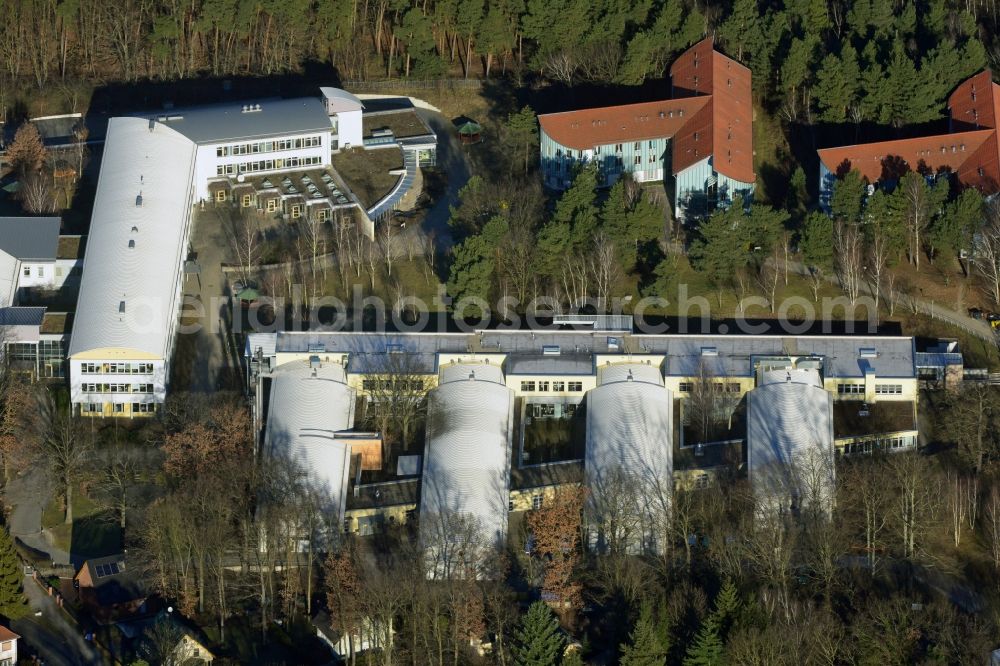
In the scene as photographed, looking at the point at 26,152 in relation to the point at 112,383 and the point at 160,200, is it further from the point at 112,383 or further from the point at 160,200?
the point at 112,383

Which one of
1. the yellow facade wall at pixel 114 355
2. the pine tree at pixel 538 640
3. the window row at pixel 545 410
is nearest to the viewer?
the pine tree at pixel 538 640

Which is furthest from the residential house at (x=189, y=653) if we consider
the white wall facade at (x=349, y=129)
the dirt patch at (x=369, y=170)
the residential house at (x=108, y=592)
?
the white wall facade at (x=349, y=129)

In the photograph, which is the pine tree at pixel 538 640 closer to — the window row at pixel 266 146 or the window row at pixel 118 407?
the window row at pixel 118 407

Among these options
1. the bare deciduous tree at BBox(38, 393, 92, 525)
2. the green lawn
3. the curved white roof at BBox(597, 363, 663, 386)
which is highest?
the curved white roof at BBox(597, 363, 663, 386)

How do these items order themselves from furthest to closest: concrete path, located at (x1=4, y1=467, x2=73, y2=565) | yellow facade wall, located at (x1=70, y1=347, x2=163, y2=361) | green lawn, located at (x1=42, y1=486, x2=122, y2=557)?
yellow facade wall, located at (x1=70, y1=347, x2=163, y2=361) → green lawn, located at (x1=42, y1=486, x2=122, y2=557) → concrete path, located at (x1=4, y1=467, x2=73, y2=565)

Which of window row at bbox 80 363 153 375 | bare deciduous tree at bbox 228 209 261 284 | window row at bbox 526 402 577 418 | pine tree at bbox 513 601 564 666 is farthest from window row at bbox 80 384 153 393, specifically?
pine tree at bbox 513 601 564 666

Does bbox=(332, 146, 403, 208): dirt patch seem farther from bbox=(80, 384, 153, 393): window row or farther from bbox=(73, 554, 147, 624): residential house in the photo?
bbox=(73, 554, 147, 624): residential house

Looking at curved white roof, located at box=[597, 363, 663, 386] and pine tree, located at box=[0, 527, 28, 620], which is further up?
curved white roof, located at box=[597, 363, 663, 386]
